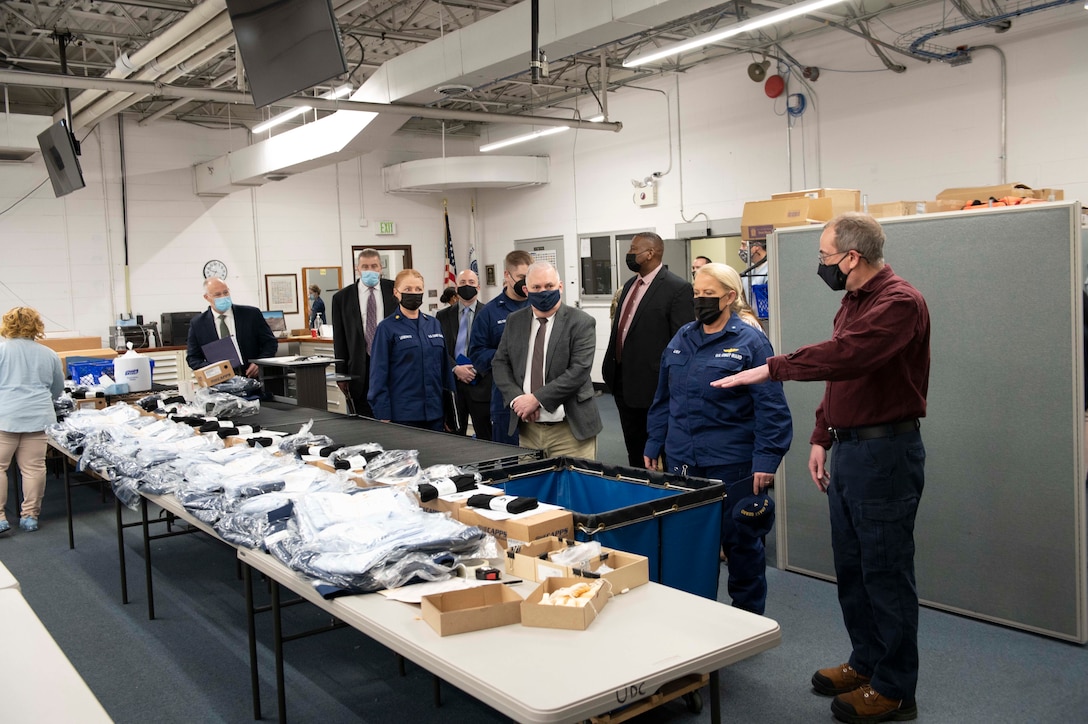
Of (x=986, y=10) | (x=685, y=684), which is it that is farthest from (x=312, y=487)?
(x=986, y=10)

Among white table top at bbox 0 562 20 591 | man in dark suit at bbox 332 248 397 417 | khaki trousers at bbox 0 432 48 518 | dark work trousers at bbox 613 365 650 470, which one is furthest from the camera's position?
man in dark suit at bbox 332 248 397 417

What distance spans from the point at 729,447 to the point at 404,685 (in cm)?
148

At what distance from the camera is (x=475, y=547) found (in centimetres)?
210

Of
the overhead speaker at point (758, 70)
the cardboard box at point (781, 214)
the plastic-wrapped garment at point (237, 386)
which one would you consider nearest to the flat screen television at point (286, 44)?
the plastic-wrapped garment at point (237, 386)

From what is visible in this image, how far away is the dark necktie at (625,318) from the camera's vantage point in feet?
14.3

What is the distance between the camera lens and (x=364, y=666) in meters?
3.29

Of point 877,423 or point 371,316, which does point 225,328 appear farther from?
point 877,423

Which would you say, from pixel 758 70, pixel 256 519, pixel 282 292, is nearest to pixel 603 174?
pixel 758 70

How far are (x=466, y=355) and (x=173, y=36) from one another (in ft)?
11.3

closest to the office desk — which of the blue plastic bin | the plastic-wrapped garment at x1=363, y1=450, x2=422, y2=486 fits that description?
the plastic-wrapped garment at x1=363, y1=450, x2=422, y2=486

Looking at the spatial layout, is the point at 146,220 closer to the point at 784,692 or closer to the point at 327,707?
the point at 327,707

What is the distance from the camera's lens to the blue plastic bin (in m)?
2.46

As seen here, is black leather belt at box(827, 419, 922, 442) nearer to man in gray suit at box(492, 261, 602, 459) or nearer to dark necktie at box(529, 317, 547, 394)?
man in gray suit at box(492, 261, 602, 459)

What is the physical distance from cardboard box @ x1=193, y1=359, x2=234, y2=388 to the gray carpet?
1.10 meters
